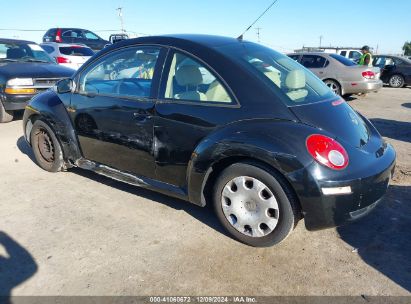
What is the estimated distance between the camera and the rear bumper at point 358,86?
34.1 feet

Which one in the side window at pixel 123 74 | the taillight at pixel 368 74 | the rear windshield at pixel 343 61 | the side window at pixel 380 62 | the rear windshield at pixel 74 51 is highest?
the side window at pixel 123 74

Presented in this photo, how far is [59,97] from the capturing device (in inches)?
170

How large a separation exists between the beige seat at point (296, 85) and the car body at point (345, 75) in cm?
774

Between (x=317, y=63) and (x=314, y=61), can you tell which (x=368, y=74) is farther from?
(x=314, y=61)

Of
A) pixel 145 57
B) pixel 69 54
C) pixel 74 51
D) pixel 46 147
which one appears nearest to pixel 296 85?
pixel 145 57

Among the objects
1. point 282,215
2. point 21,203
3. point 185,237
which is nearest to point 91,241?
point 185,237

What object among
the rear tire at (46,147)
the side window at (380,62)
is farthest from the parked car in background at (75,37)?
the rear tire at (46,147)

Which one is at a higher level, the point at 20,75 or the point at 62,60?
the point at 20,75

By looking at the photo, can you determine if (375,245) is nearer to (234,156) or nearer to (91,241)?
(234,156)

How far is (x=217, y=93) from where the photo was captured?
310 centimetres

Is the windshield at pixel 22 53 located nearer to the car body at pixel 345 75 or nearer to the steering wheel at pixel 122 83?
the steering wheel at pixel 122 83

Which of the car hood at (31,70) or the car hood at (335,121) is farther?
the car hood at (31,70)

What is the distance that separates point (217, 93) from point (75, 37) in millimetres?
16423

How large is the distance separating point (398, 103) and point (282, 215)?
934cm
